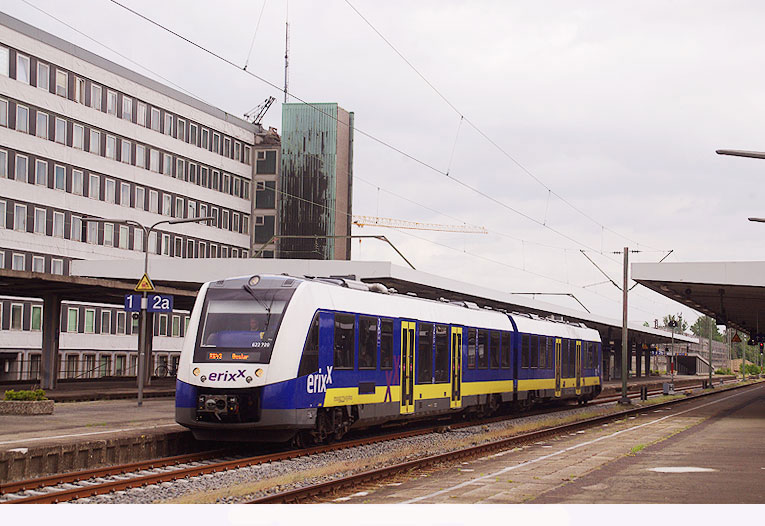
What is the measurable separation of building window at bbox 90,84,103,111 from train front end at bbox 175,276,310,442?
52521 millimetres

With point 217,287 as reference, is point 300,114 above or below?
above

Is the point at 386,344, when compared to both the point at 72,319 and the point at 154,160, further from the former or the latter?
the point at 154,160

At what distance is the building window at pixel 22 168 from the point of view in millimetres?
63188

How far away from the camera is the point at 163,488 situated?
1472 cm

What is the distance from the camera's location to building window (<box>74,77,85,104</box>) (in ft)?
221

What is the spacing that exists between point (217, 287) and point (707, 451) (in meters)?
10.6

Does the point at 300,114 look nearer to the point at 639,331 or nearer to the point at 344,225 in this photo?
the point at 344,225

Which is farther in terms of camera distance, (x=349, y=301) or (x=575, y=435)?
(x=575, y=435)

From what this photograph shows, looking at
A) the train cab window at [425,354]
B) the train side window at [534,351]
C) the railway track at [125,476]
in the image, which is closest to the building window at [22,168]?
the train side window at [534,351]

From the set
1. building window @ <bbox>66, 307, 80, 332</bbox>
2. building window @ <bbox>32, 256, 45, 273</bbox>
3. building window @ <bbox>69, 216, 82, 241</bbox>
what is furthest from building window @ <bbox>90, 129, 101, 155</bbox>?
building window @ <bbox>66, 307, 80, 332</bbox>

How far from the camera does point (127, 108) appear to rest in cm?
7300

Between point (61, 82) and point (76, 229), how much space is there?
32.4 feet

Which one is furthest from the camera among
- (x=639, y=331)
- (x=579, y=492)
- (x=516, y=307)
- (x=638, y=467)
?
(x=639, y=331)
